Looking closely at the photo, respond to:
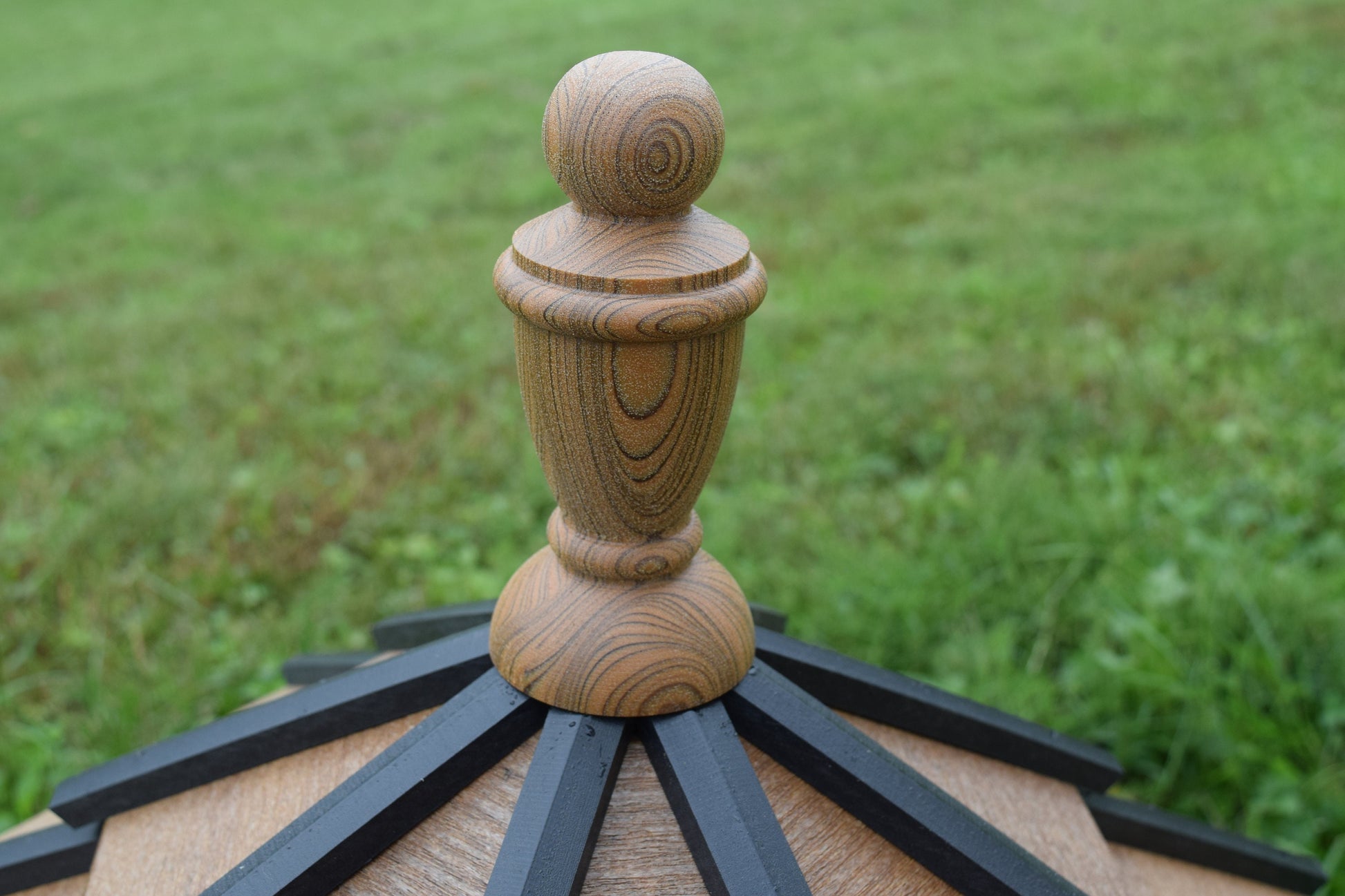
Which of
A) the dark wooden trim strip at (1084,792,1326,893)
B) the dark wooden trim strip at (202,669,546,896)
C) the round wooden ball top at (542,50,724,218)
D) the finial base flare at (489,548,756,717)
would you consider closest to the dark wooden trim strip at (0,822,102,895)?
the dark wooden trim strip at (202,669,546,896)

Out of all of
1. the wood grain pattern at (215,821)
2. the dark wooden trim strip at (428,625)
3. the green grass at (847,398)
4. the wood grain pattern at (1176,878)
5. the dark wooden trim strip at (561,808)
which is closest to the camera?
the dark wooden trim strip at (561,808)

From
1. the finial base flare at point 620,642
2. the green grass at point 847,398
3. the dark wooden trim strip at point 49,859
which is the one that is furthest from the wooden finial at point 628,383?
the green grass at point 847,398

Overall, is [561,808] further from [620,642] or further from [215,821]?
[215,821]

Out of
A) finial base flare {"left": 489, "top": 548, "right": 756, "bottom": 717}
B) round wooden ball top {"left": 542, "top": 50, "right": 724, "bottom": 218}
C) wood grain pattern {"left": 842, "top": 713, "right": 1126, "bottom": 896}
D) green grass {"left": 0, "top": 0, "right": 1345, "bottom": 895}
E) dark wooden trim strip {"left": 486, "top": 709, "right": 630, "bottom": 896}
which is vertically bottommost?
green grass {"left": 0, "top": 0, "right": 1345, "bottom": 895}

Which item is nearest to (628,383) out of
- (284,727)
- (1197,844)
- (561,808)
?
(561,808)

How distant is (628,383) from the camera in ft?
2.09

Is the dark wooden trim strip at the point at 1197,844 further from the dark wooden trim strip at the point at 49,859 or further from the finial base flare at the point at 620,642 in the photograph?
the dark wooden trim strip at the point at 49,859

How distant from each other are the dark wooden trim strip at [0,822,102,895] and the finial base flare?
363 mm

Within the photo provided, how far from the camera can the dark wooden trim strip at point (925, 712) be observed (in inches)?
32.9

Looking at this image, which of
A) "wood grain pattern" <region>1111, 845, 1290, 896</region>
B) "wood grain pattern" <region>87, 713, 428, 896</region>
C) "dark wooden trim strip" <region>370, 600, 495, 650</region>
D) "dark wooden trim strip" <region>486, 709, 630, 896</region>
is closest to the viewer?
"dark wooden trim strip" <region>486, 709, 630, 896</region>

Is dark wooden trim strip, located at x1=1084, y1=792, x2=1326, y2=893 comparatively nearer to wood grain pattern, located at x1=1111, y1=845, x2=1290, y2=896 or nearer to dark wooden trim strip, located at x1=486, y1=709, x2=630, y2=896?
wood grain pattern, located at x1=1111, y1=845, x2=1290, y2=896

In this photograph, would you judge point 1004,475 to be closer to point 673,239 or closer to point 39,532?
point 673,239

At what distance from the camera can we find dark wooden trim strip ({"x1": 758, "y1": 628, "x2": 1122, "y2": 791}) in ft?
2.74

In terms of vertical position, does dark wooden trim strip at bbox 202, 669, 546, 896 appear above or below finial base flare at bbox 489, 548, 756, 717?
below
